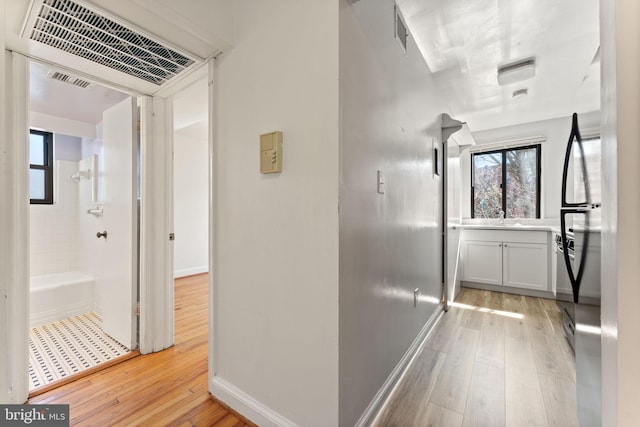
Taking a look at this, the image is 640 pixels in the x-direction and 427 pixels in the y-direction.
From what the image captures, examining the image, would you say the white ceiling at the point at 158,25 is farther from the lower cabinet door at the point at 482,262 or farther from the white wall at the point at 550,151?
the white wall at the point at 550,151

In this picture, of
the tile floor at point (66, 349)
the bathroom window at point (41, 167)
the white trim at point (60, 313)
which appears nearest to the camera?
the tile floor at point (66, 349)

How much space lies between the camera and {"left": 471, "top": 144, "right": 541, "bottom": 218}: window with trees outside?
160 inches

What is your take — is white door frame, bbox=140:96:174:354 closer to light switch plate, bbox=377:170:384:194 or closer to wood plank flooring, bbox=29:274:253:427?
wood plank flooring, bbox=29:274:253:427

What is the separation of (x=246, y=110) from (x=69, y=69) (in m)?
1.21

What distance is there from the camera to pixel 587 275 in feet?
3.53

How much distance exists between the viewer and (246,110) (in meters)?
1.47

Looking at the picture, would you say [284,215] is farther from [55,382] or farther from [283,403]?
[55,382]

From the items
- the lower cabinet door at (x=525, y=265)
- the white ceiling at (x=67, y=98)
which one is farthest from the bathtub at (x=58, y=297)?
the lower cabinet door at (x=525, y=265)

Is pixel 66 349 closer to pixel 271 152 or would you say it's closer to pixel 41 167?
pixel 271 152

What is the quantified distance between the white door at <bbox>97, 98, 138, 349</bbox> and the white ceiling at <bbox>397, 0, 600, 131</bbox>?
89.6 inches

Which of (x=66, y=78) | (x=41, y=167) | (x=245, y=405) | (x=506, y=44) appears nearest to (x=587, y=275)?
(x=245, y=405)

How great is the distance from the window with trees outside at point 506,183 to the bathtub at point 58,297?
549cm

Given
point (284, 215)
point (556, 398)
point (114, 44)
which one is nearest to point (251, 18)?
point (114, 44)

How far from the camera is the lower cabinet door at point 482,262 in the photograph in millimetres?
3729
